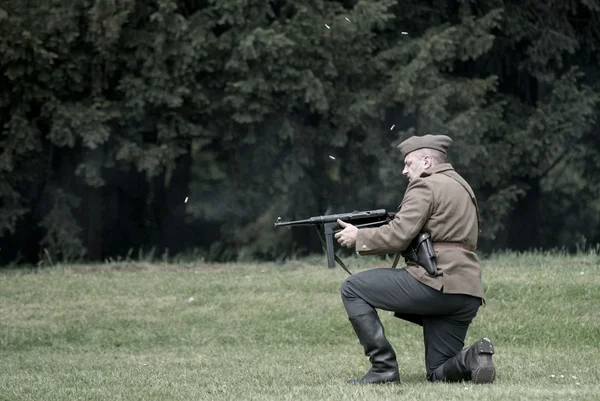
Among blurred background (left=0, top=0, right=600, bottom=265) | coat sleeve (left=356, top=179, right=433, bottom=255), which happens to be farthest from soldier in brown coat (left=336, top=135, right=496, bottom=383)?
blurred background (left=0, top=0, right=600, bottom=265)

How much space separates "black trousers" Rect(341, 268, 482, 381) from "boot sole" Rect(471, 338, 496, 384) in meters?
0.29

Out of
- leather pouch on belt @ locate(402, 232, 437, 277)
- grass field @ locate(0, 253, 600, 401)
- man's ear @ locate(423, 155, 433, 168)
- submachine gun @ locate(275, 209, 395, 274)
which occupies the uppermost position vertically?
man's ear @ locate(423, 155, 433, 168)

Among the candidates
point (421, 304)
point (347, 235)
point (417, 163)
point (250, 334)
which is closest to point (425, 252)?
point (421, 304)

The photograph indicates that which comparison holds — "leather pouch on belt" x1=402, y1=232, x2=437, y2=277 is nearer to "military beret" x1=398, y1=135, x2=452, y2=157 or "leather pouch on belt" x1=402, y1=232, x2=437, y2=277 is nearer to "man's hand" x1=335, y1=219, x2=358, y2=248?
"man's hand" x1=335, y1=219, x2=358, y2=248

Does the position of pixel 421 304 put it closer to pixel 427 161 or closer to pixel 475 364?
pixel 475 364

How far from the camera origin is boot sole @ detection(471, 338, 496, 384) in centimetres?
721

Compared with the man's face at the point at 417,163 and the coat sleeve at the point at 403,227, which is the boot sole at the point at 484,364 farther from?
the man's face at the point at 417,163

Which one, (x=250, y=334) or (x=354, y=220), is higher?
(x=354, y=220)

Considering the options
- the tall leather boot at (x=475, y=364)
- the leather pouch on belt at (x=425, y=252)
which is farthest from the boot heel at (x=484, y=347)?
the leather pouch on belt at (x=425, y=252)

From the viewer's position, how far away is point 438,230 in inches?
283

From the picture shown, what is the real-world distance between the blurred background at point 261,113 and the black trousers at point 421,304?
30.8 feet

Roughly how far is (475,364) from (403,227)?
1.04 meters

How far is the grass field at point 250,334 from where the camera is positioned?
758 centimetres

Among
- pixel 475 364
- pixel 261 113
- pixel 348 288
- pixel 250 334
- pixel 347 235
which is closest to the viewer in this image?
pixel 475 364
